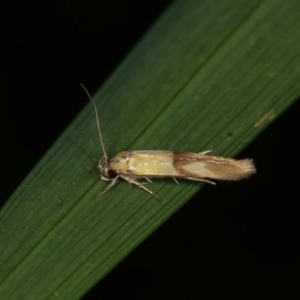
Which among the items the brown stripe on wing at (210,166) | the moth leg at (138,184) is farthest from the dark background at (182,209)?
the moth leg at (138,184)

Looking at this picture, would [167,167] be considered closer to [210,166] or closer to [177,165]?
[177,165]

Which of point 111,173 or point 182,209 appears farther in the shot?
point 182,209

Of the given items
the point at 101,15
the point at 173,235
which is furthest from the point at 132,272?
the point at 101,15

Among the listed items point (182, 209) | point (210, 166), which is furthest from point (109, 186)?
point (182, 209)

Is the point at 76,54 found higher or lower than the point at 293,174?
higher

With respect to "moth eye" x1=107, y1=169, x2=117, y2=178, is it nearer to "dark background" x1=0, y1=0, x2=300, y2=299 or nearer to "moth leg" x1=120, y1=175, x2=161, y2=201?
"moth leg" x1=120, y1=175, x2=161, y2=201

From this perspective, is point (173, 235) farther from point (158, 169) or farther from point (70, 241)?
point (70, 241)

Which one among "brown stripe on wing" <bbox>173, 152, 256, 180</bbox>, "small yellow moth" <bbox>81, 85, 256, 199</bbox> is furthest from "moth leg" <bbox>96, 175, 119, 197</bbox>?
"brown stripe on wing" <bbox>173, 152, 256, 180</bbox>
